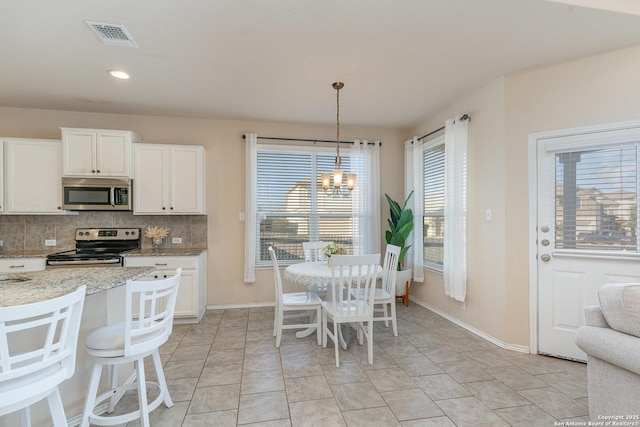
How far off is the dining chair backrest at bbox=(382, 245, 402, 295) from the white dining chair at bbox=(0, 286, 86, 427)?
2676mm

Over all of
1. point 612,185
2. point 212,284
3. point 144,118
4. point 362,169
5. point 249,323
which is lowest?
point 249,323

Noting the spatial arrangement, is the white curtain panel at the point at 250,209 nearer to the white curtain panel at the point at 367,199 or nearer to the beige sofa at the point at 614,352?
the white curtain panel at the point at 367,199

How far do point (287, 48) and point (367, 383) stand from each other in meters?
2.74

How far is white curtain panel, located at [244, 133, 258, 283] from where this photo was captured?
4277 millimetres

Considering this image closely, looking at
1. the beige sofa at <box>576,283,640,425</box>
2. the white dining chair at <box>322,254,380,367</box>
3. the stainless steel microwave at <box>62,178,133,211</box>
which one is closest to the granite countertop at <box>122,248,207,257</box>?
the stainless steel microwave at <box>62,178,133,211</box>

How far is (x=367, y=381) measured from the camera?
→ 242 centimetres

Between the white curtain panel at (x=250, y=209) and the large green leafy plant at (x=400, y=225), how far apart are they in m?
1.95

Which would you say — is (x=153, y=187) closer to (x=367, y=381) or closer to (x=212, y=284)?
(x=212, y=284)

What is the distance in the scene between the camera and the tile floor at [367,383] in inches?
78.5

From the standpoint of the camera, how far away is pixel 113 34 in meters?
2.32

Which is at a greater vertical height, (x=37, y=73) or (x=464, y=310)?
(x=37, y=73)

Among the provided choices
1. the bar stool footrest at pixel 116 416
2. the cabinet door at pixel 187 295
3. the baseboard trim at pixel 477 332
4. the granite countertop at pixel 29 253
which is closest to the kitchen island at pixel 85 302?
the bar stool footrest at pixel 116 416

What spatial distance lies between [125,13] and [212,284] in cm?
326

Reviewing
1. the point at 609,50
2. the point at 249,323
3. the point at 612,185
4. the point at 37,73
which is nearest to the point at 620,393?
the point at 612,185
